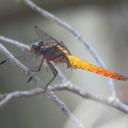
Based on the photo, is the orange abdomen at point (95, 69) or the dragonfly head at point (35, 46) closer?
the orange abdomen at point (95, 69)

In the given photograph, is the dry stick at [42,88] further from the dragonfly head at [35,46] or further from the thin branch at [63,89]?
the dragonfly head at [35,46]

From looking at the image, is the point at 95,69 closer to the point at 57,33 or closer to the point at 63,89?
the point at 63,89

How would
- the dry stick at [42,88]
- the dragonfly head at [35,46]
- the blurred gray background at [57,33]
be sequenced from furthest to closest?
the blurred gray background at [57,33] < the dragonfly head at [35,46] < the dry stick at [42,88]

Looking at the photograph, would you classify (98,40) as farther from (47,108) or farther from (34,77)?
(34,77)

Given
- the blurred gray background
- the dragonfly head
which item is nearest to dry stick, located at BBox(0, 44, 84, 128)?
the dragonfly head

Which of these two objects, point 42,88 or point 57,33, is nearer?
point 42,88

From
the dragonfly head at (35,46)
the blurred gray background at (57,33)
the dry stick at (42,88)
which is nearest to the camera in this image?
the dry stick at (42,88)

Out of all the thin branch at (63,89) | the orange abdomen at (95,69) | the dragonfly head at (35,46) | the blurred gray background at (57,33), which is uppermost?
the dragonfly head at (35,46)

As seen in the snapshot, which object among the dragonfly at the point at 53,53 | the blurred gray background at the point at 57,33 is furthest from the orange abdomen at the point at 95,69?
the blurred gray background at the point at 57,33

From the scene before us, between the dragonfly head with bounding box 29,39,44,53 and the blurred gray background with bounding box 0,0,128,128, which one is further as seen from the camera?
the blurred gray background with bounding box 0,0,128,128

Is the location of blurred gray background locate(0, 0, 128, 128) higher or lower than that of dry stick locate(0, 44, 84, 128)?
lower

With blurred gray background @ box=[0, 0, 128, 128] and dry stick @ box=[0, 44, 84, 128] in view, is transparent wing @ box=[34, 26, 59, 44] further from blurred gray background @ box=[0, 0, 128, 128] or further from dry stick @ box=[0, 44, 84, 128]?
blurred gray background @ box=[0, 0, 128, 128]

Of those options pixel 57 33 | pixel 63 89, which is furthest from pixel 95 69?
pixel 57 33
